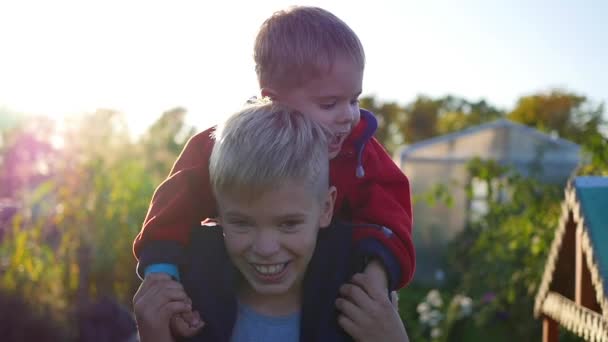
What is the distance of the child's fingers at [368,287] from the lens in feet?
5.34

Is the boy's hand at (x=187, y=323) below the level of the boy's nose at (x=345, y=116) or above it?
below

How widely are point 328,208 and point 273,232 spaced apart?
17 cm

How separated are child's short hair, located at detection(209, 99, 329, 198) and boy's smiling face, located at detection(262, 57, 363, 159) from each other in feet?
0.44

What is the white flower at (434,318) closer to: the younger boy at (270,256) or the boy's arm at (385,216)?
the boy's arm at (385,216)

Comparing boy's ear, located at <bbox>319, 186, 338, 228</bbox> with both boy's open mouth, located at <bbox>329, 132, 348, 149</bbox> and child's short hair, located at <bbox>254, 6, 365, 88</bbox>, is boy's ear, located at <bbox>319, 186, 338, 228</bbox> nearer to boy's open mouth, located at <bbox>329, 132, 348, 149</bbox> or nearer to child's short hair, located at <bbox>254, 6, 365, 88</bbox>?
boy's open mouth, located at <bbox>329, 132, 348, 149</bbox>

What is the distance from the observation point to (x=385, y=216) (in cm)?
175

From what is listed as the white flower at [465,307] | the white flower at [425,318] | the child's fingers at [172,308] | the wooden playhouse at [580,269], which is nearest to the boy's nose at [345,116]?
the child's fingers at [172,308]

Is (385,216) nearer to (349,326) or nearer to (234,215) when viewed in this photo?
(349,326)

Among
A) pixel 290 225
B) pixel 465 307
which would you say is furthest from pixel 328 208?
pixel 465 307

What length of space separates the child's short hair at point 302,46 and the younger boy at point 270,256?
162 millimetres

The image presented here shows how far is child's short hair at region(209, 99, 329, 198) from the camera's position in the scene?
151 centimetres

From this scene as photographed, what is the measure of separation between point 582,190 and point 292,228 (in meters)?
1.17

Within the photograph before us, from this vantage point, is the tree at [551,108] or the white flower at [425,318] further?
the tree at [551,108]

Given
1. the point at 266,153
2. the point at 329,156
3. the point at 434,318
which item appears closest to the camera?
the point at 266,153
